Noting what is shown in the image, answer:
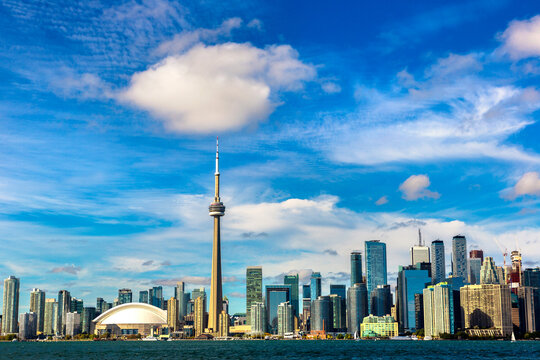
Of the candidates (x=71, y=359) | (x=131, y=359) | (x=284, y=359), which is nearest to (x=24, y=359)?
(x=71, y=359)

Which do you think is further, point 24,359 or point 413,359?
point 24,359

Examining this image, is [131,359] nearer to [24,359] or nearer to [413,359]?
[24,359]

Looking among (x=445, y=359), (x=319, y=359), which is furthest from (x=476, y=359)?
(x=319, y=359)

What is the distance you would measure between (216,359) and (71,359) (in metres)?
40.5

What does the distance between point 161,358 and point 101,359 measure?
16.6 meters

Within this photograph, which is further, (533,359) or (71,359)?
(71,359)

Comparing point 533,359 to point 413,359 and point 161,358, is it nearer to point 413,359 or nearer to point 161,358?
point 413,359

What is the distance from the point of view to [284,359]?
164 m

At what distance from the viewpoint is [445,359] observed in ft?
540

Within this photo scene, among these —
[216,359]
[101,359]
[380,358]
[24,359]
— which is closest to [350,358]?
[380,358]

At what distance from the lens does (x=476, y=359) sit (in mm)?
161625

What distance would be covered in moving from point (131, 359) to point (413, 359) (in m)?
72.5

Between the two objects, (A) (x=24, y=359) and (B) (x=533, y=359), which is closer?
(B) (x=533, y=359)

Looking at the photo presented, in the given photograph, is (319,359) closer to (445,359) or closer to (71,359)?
(445,359)
